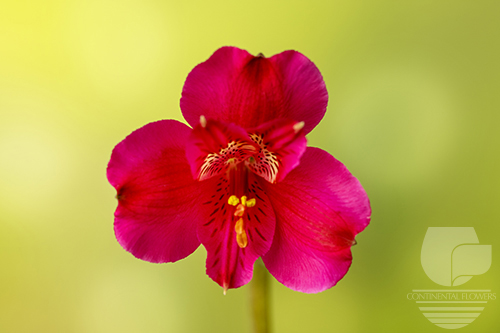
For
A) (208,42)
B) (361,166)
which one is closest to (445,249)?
(361,166)

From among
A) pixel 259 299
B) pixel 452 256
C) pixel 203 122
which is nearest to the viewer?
pixel 203 122

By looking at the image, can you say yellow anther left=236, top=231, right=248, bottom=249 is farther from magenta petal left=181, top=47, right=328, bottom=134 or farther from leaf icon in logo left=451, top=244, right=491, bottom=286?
leaf icon in logo left=451, top=244, right=491, bottom=286

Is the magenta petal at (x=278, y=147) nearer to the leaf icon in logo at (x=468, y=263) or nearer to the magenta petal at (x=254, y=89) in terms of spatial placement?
the magenta petal at (x=254, y=89)

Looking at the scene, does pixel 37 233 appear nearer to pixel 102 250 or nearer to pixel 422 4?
pixel 102 250

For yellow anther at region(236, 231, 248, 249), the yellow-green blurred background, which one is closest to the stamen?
yellow anther at region(236, 231, 248, 249)

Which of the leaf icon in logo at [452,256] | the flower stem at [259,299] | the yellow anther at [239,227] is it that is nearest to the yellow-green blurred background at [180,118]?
the leaf icon in logo at [452,256]

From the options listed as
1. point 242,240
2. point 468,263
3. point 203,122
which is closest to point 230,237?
point 242,240

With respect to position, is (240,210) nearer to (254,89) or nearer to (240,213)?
(240,213)

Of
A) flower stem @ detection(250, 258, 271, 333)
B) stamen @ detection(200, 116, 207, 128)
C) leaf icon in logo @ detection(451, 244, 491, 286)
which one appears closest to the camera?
stamen @ detection(200, 116, 207, 128)
